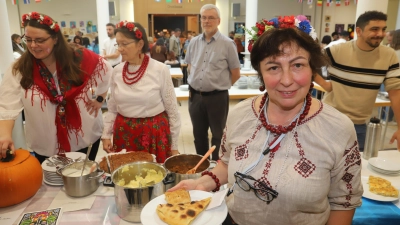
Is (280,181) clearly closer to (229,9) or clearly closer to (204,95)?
(204,95)

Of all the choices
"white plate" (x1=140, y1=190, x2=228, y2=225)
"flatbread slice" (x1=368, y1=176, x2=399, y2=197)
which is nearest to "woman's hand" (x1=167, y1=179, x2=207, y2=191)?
"white plate" (x1=140, y1=190, x2=228, y2=225)

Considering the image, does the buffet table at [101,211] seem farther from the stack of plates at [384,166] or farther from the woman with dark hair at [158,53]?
the woman with dark hair at [158,53]

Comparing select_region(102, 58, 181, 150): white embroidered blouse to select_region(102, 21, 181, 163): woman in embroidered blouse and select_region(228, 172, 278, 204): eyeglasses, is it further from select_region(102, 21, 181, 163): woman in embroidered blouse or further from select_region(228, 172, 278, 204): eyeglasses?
select_region(228, 172, 278, 204): eyeglasses

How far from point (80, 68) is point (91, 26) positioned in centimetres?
1083

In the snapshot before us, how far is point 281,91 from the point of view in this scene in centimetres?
118

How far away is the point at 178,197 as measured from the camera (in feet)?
4.23

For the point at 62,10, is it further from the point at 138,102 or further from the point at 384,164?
the point at 384,164

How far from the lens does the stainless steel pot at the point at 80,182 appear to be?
1.57 meters

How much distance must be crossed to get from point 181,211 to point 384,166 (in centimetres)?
143

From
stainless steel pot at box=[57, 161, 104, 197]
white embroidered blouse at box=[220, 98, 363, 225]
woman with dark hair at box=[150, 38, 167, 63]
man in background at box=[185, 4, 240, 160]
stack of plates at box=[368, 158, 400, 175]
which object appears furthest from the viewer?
woman with dark hair at box=[150, 38, 167, 63]

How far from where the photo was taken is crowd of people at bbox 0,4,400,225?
1.17m

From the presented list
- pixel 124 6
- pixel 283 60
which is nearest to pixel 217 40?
pixel 283 60

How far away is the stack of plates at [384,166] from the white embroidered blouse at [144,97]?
1.38 m

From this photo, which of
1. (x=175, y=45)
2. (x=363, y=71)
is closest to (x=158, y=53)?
(x=175, y=45)
